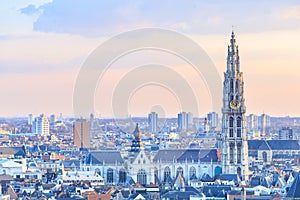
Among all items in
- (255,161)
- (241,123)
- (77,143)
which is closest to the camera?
(241,123)

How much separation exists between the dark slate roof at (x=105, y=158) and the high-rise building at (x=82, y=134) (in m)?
53.5

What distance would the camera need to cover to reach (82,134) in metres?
154

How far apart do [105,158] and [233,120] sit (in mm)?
9276

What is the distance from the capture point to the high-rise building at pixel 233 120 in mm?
84688

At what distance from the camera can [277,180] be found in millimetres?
79688

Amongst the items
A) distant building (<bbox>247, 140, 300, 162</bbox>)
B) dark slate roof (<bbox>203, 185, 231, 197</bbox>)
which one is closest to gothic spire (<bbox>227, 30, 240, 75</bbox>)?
dark slate roof (<bbox>203, 185, 231, 197</bbox>)

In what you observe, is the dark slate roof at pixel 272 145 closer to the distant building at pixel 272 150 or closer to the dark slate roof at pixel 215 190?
the distant building at pixel 272 150

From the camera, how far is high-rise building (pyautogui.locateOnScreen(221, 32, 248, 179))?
278 ft

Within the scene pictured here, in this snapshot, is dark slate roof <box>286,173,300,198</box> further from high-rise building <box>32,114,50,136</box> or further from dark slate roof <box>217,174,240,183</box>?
Result: high-rise building <box>32,114,50,136</box>

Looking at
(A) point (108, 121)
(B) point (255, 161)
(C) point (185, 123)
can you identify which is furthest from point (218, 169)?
(A) point (108, 121)

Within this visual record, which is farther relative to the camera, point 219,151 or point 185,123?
point 185,123

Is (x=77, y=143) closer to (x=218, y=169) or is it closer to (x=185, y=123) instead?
(x=185, y=123)

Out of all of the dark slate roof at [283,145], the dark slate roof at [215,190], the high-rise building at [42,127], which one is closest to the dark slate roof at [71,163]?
the dark slate roof at [283,145]

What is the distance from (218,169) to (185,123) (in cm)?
8133
